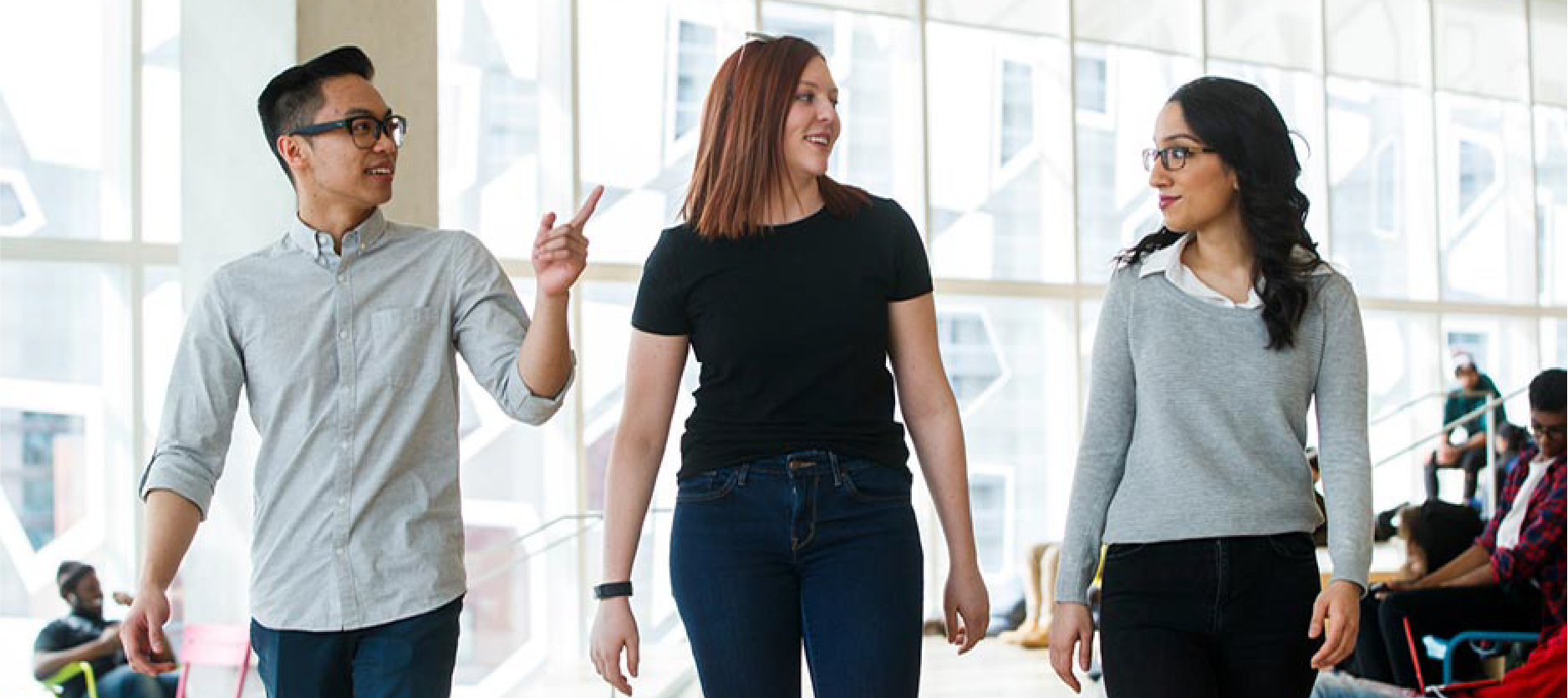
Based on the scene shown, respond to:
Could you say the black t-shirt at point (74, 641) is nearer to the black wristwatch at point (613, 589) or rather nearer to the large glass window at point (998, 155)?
the black wristwatch at point (613, 589)

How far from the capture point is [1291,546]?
2131mm

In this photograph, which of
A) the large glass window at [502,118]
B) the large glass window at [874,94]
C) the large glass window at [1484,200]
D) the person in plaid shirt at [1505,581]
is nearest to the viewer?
the person in plaid shirt at [1505,581]

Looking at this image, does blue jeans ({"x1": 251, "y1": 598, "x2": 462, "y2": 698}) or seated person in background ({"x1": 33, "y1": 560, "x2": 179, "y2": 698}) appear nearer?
blue jeans ({"x1": 251, "y1": 598, "x2": 462, "y2": 698})

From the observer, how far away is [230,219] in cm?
544

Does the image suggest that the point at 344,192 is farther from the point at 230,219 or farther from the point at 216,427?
the point at 230,219

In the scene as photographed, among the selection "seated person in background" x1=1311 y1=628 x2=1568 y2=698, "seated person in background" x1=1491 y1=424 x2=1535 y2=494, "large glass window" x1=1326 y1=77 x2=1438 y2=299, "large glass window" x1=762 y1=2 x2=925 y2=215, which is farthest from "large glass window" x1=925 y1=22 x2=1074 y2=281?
"seated person in background" x1=1311 y1=628 x2=1568 y2=698

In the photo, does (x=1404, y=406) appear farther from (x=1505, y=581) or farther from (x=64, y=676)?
(x=64, y=676)

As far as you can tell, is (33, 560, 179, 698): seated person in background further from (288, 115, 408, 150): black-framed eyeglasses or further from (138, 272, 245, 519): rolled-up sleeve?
(288, 115, 408, 150): black-framed eyeglasses

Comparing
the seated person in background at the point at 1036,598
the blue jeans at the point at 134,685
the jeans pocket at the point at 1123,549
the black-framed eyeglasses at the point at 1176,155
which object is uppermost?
the black-framed eyeglasses at the point at 1176,155

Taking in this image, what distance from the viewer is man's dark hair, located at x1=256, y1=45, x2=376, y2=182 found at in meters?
2.31

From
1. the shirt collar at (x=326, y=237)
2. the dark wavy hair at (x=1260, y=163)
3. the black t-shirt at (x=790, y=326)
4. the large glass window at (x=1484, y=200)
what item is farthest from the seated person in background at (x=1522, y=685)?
the large glass window at (x=1484, y=200)

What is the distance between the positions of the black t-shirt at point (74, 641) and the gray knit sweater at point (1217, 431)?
4656 mm

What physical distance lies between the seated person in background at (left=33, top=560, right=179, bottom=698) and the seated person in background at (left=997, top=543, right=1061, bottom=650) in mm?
5244

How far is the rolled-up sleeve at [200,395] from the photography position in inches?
87.7
